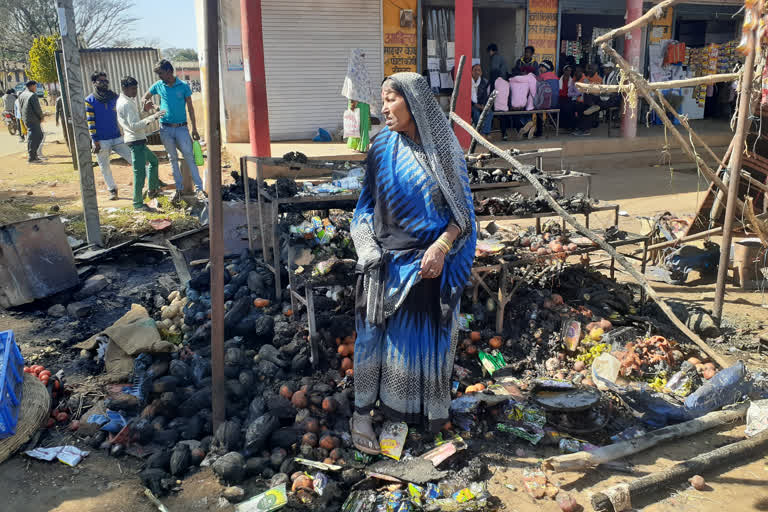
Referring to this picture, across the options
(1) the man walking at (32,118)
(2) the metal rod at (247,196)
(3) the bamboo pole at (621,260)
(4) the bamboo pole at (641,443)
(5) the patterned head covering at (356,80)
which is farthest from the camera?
(1) the man walking at (32,118)

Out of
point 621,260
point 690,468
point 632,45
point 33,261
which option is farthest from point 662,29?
point 33,261

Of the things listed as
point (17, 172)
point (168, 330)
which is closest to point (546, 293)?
point (168, 330)

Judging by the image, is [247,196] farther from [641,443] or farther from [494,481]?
[641,443]

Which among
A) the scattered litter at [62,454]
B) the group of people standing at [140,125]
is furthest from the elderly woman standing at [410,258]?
the group of people standing at [140,125]

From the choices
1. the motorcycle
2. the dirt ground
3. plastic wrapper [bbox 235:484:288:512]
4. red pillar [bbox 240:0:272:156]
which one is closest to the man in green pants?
red pillar [bbox 240:0:272:156]

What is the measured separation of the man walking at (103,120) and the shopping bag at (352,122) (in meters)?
3.46

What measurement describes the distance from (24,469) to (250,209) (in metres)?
2.83

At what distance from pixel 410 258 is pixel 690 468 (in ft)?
5.95

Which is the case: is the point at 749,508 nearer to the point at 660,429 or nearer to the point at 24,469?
the point at 660,429

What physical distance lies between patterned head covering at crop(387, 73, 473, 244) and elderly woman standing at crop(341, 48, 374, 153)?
683 centimetres

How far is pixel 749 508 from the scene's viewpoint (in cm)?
285

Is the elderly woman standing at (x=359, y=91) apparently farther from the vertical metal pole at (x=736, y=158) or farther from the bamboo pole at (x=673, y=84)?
the bamboo pole at (x=673, y=84)

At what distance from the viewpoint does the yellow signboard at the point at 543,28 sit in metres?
13.3

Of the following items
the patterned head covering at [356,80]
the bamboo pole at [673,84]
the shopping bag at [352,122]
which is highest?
the patterned head covering at [356,80]
